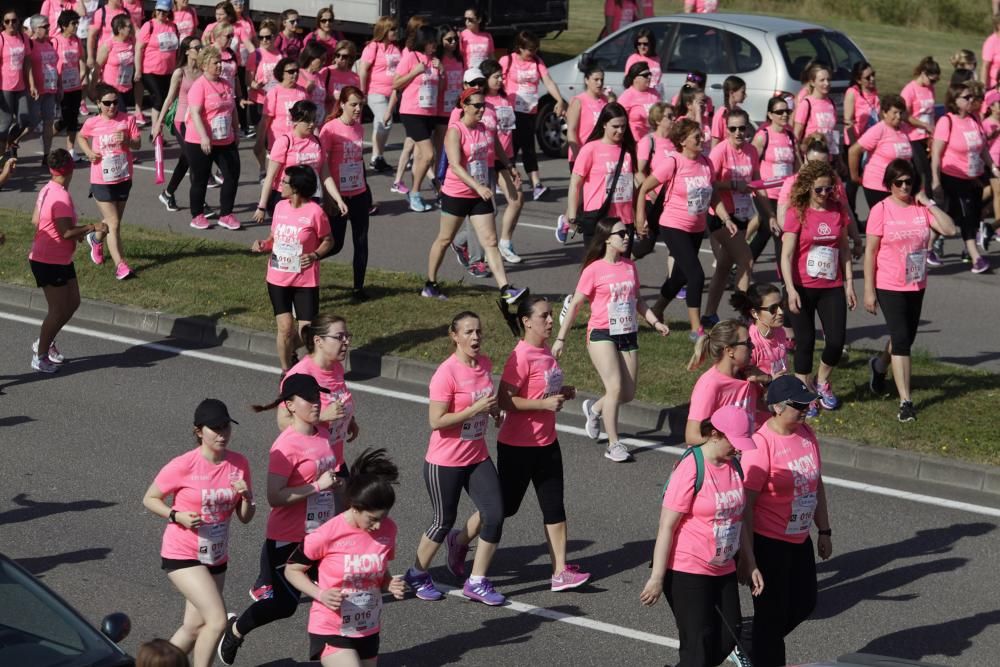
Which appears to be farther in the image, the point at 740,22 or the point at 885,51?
the point at 885,51

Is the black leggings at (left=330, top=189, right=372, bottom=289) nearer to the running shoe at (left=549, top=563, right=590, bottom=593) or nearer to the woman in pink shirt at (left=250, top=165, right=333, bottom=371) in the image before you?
the woman in pink shirt at (left=250, top=165, right=333, bottom=371)

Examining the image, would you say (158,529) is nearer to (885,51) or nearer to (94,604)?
(94,604)

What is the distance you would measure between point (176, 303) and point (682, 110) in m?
5.00

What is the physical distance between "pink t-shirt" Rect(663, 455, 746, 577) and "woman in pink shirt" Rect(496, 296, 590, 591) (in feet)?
5.52

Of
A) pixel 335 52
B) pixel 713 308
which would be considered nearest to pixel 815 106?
pixel 713 308

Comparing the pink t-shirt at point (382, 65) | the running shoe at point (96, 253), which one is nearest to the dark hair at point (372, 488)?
the running shoe at point (96, 253)

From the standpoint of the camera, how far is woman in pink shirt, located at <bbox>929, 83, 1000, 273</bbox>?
1606 cm

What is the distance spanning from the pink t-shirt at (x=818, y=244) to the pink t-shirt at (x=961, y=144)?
4930 mm

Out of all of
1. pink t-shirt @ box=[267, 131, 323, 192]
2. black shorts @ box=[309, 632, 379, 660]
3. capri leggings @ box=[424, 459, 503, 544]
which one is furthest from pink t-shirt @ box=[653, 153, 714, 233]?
black shorts @ box=[309, 632, 379, 660]

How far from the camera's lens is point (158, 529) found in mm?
9648

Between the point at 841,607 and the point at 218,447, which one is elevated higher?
the point at 218,447

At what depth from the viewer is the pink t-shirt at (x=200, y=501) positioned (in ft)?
24.3

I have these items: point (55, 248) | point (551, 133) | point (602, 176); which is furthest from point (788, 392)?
point (551, 133)

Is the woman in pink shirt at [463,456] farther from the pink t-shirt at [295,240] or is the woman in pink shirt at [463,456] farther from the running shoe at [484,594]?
the pink t-shirt at [295,240]
